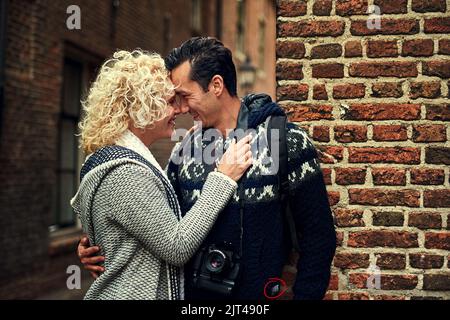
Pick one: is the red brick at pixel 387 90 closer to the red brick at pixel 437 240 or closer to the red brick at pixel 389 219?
the red brick at pixel 389 219

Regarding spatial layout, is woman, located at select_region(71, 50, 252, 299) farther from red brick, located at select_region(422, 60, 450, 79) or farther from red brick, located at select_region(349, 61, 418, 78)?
red brick, located at select_region(422, 60, 450, 79)

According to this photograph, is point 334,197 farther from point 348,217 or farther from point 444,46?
point 444,46

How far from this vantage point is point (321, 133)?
2.78 meters

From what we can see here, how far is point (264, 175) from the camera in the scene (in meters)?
2.35

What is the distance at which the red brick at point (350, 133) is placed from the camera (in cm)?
274

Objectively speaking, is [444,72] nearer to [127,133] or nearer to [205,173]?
[205,173]

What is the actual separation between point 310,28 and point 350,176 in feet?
2.44

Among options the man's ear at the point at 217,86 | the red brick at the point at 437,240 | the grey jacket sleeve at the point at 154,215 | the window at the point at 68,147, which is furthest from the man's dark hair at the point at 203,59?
the window at the point at 68,147

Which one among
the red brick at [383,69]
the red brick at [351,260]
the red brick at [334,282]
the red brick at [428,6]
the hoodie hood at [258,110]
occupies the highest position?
the red brick at [428,6]

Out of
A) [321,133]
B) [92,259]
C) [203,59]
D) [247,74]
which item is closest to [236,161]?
[203,59]

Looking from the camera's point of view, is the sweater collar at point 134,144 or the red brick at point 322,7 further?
the red brick at point 322,7

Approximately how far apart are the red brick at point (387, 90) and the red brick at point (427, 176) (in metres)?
0.37

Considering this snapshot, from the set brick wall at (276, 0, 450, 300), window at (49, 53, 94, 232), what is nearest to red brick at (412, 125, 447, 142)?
brick wall at (276, 0, 450, 300)
